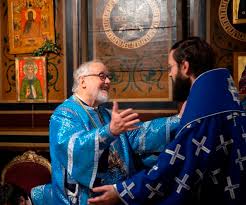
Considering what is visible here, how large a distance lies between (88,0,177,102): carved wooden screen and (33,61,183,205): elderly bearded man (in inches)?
46.7

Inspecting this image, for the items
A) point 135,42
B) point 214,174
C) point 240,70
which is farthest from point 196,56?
point 135,42

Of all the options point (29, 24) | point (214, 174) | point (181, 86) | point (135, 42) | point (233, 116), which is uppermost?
point (29, 24)

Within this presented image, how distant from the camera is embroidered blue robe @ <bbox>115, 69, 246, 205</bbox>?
1.73m

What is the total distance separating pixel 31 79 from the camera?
4.29 meters

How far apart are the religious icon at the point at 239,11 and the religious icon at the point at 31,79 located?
2.01 meters

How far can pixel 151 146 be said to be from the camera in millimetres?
2615

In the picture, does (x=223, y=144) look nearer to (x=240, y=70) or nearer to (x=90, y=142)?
(x=90, y=142)

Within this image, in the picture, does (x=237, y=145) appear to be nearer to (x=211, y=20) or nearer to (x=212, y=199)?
(x=212, y=199)

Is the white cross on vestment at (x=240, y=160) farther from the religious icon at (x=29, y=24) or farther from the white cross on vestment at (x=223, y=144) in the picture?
the religious icon at (x=29, y=24)

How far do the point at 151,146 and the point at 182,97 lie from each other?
2.07 ft

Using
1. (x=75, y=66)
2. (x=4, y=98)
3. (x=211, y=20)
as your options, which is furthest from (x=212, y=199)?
(x=4, y=98)

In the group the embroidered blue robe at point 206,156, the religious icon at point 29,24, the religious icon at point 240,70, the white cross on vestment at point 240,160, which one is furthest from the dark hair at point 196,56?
the religious icon at point 29,24

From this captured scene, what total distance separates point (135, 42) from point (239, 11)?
3.39ft

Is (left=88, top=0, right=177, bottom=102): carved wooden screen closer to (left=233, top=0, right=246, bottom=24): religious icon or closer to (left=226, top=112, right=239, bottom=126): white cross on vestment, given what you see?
(left=233, top=0, right=246, bottom=24): religious icon
